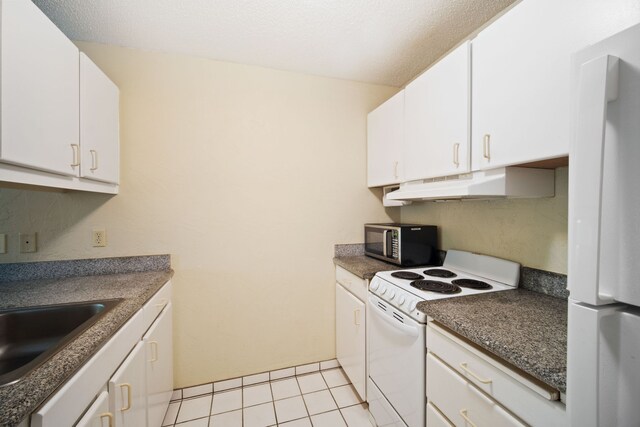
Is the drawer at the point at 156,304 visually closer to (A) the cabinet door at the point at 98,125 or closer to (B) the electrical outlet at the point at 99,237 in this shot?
(B) the electrical outlet at the point at 99,237

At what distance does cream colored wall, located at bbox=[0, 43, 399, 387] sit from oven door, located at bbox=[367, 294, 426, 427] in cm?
69

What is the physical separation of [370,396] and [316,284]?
0.84 metres

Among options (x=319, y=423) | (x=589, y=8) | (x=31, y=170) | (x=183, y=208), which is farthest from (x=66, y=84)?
(x=319, y=423)

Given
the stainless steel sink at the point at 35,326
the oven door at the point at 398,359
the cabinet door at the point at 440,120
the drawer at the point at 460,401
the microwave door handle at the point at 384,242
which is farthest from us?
the microwave door handle at the point at 384,242

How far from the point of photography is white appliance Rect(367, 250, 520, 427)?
1184mm

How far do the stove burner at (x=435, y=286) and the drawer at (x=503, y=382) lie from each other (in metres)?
0.25

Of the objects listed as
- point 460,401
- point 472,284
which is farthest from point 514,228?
point 460,401

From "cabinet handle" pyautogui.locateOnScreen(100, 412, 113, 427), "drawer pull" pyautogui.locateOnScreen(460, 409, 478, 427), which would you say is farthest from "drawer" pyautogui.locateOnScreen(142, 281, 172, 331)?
"drawer pull" pyautogui.locateOnScreen(460, 409, 478, 427)

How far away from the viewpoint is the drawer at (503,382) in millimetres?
679

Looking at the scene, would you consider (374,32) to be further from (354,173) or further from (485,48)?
(354,173)

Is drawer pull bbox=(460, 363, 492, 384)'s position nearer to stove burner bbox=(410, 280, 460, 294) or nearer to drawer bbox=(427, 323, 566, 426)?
drawer bbox=(427, 323, 566, 426)

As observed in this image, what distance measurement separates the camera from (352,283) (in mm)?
1870

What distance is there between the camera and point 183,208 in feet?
6.07

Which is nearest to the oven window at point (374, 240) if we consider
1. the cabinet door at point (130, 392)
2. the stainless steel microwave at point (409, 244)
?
the stainless steel microwave at point (409, 244)
